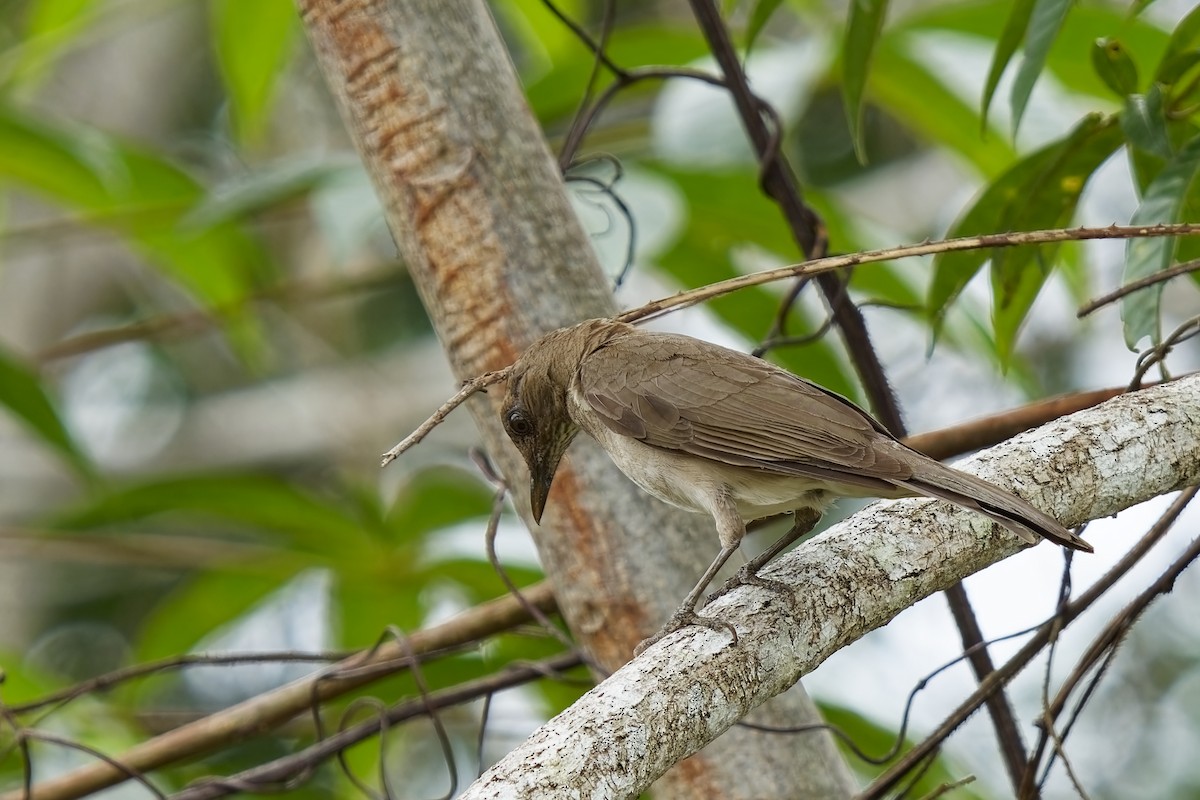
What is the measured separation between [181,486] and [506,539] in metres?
1.06

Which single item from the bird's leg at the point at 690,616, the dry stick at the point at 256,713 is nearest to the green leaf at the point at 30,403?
the dry stick at the point at 256,713

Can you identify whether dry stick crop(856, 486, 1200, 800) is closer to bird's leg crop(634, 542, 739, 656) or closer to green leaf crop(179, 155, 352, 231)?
bird's leg crop(634, 542, 739, 656)

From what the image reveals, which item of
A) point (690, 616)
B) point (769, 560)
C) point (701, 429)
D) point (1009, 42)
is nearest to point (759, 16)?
point (1009, 42)

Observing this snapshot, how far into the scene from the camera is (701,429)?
2.60m

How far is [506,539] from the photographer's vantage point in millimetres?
4270

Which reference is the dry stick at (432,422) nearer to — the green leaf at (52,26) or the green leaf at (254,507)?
the green leaf at (254,507)

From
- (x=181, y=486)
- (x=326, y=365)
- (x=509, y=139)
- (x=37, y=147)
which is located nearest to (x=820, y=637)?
(x=509, y=139)

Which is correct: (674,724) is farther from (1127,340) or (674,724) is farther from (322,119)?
(322,119)

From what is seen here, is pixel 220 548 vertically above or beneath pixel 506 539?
above

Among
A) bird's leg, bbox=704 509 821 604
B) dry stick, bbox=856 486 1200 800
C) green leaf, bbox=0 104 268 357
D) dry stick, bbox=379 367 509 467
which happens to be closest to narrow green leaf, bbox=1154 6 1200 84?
dry stick, bbox=856 486 1200 800

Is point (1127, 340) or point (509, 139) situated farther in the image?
point (509, 139)

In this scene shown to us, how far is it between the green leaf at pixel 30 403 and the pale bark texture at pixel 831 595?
2.51 meters

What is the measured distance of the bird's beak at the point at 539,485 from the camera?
274 centimetres

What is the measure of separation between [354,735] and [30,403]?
5.10 feet
